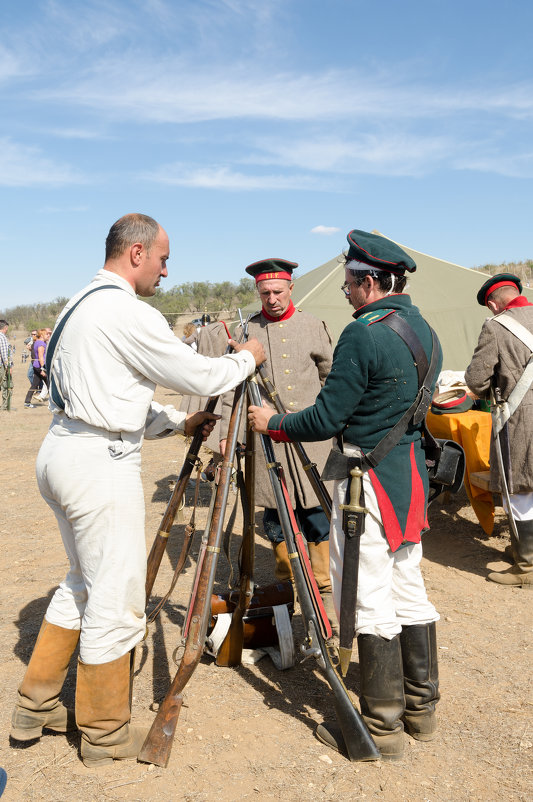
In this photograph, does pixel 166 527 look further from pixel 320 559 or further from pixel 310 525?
pixel 320 559

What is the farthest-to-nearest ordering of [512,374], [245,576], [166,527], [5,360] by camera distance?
1. [5,360]
2. [512,374]
3. [245,576]
4. [166,527]

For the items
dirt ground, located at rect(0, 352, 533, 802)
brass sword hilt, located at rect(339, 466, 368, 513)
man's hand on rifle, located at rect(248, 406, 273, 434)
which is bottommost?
dirt ground, located at rect(0, 352, 533, 802)

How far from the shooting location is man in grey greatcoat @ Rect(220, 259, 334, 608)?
432cm

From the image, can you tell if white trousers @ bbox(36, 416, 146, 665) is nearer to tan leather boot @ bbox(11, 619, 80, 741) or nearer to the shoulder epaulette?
tan leather boot @ bbox(11, 619, 80, 741)

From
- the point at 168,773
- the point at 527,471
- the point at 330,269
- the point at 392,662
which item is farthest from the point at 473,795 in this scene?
the point at 330,269

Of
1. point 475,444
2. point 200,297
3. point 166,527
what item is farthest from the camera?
point 200,297

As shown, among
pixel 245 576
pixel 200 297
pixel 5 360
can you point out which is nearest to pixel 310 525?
pixel 245 576

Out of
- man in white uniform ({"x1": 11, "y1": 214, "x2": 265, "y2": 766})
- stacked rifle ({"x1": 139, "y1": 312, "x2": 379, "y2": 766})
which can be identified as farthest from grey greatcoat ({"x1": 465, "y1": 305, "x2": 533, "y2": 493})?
man in white uniform ({"x1": 11, "y1": 214, "x2": 265, "y2": 766})

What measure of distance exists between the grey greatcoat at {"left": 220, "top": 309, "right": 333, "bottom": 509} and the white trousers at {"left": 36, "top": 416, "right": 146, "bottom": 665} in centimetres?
160

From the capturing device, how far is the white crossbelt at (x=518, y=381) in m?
4.95

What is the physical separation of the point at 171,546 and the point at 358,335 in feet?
12.9

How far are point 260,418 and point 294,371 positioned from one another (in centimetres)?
139

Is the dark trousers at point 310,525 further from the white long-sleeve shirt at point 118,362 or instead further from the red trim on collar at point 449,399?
the red trim on collar at point 449,399

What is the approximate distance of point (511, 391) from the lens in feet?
16.6
